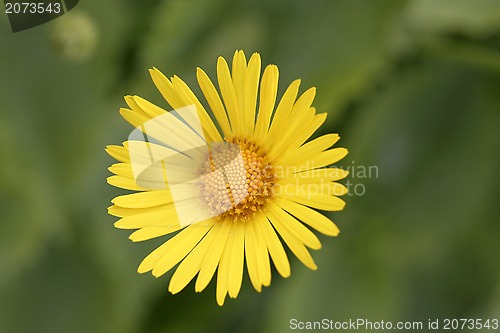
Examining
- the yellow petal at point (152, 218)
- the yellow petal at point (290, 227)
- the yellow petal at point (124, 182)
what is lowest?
the yellow petal at point (290, 227)

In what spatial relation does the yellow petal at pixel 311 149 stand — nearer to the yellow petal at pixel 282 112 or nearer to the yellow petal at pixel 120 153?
the yellow petal at pixel 282 112

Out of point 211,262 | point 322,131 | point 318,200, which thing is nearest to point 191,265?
point 211,262

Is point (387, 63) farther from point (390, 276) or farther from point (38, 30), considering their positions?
point (38, 30)

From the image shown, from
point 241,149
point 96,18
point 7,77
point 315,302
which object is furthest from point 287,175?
point 7,77

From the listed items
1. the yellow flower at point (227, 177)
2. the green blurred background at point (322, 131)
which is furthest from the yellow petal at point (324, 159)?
the green blurred background at point (322, 131)

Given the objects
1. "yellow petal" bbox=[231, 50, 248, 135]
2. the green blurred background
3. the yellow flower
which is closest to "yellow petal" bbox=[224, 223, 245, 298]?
the yellow flower

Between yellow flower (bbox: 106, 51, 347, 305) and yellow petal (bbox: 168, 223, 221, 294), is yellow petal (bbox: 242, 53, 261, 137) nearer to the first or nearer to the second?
yellow flower (bbox: 106, 51, 347, 305)

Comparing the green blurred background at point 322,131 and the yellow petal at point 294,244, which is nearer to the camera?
the yellow petal at point 294,244

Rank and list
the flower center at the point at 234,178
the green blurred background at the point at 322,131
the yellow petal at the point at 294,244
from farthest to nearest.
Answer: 1. the green blurred background at the point at 322,131
2. the flower center at the point at 234,178
3. the yellow petal at the point at 294,244
